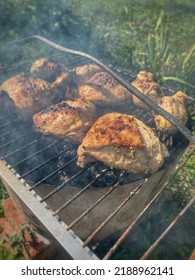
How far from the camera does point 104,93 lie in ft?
10.8

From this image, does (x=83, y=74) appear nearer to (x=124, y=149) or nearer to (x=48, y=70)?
(x=48, y=70)

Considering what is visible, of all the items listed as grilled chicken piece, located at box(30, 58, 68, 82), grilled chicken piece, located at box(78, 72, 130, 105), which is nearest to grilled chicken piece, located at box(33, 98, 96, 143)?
grilled chicken piece, located at box(78, 72, 130, 105)

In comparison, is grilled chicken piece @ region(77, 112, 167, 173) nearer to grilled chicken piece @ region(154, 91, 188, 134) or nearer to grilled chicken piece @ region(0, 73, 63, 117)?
grilled chicken piece @ region(154, 91, 188, 134)

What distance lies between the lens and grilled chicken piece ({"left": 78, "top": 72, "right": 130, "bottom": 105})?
10.7 feet

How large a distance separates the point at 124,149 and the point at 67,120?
68 cm

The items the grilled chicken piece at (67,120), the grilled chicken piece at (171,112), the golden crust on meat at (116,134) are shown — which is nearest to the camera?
the golden crust on meat at (116,134)

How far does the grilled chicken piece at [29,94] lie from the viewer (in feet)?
10.3

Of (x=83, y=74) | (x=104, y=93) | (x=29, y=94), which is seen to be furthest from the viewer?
(x=83, y=74)

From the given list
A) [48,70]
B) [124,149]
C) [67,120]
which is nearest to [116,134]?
[124,149]

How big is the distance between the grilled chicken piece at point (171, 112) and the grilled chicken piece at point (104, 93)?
467mm

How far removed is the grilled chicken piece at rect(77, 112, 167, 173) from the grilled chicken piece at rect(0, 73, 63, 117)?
91 centimetres

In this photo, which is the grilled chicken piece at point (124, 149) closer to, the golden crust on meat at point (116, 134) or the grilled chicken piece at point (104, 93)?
the golden crust on meat at point (116, 134)

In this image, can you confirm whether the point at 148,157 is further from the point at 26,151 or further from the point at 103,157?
the point at 26,151

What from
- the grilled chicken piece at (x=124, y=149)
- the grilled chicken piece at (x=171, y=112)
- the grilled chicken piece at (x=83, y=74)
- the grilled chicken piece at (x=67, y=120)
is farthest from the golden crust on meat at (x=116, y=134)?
the grilled chicken piece at (x=83, y=74)
